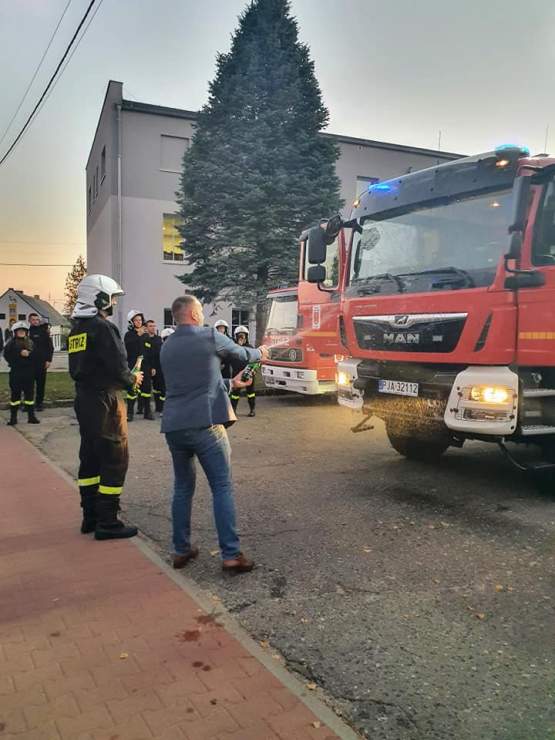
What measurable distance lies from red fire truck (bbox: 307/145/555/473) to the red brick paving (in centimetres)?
297

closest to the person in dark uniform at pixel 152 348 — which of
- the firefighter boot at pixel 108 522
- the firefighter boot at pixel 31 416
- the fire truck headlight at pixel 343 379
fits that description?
the firefighter boot at pixel 31 416

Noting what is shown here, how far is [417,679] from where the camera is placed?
111 inches

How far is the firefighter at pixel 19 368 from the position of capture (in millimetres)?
10320

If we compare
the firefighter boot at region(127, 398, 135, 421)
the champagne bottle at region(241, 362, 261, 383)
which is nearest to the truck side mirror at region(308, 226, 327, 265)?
the champagne bottle at region(241, 362, 261, 383)

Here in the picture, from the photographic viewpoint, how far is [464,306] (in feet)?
17.2

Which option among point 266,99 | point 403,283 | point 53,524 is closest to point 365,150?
point 266,99

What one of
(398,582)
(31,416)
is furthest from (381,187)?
(31,416)

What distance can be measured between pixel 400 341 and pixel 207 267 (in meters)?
16.6

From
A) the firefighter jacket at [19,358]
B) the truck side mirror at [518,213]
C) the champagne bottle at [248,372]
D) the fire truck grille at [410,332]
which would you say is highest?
the truck side mirror at [518,213]

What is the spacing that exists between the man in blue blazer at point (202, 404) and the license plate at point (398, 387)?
229 cm

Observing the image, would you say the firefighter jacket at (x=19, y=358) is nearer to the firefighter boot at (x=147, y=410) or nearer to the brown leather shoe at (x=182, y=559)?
the firefighter boot at (x=147, y=410)

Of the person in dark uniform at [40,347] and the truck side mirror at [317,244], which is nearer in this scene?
the truck side mirror at [317,244]

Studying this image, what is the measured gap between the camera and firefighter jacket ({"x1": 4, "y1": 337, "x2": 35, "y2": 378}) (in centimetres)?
1030

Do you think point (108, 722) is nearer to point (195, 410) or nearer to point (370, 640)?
point (370, 640)
